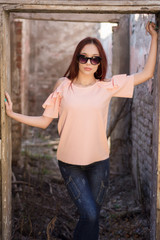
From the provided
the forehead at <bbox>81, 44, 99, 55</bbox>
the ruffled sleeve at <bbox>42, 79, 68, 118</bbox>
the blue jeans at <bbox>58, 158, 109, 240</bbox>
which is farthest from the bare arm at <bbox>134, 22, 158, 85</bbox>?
the blue jeans at <bbox>58, 158, 109, 240</bbox>

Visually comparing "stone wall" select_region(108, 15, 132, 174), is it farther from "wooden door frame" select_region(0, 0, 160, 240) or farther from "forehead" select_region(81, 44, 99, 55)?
"forehead" select_region(81, 44, 99, 55)

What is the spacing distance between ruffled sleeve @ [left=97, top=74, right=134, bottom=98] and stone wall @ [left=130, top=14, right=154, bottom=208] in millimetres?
1286

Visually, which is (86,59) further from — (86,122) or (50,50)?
(50,50)

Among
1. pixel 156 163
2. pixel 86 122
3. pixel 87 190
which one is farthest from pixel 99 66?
pixel 87 190

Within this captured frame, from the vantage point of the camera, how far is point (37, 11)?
10.2ft

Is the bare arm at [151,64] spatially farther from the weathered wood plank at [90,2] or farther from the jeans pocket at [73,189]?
the jeans pocket at [73,189]

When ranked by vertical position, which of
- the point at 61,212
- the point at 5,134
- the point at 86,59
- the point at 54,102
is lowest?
the point at 61,212

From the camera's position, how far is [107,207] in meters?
4.82

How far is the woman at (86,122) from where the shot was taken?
9.47ft

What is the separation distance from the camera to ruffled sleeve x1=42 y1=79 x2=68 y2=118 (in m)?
3.04

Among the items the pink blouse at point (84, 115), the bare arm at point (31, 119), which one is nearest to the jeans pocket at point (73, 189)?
the pink blouse at point (84, 115)

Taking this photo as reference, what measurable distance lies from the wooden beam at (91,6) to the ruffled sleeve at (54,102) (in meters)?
0.65

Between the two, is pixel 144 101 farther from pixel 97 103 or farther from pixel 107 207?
pixel 97 103

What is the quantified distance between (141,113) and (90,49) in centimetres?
222
